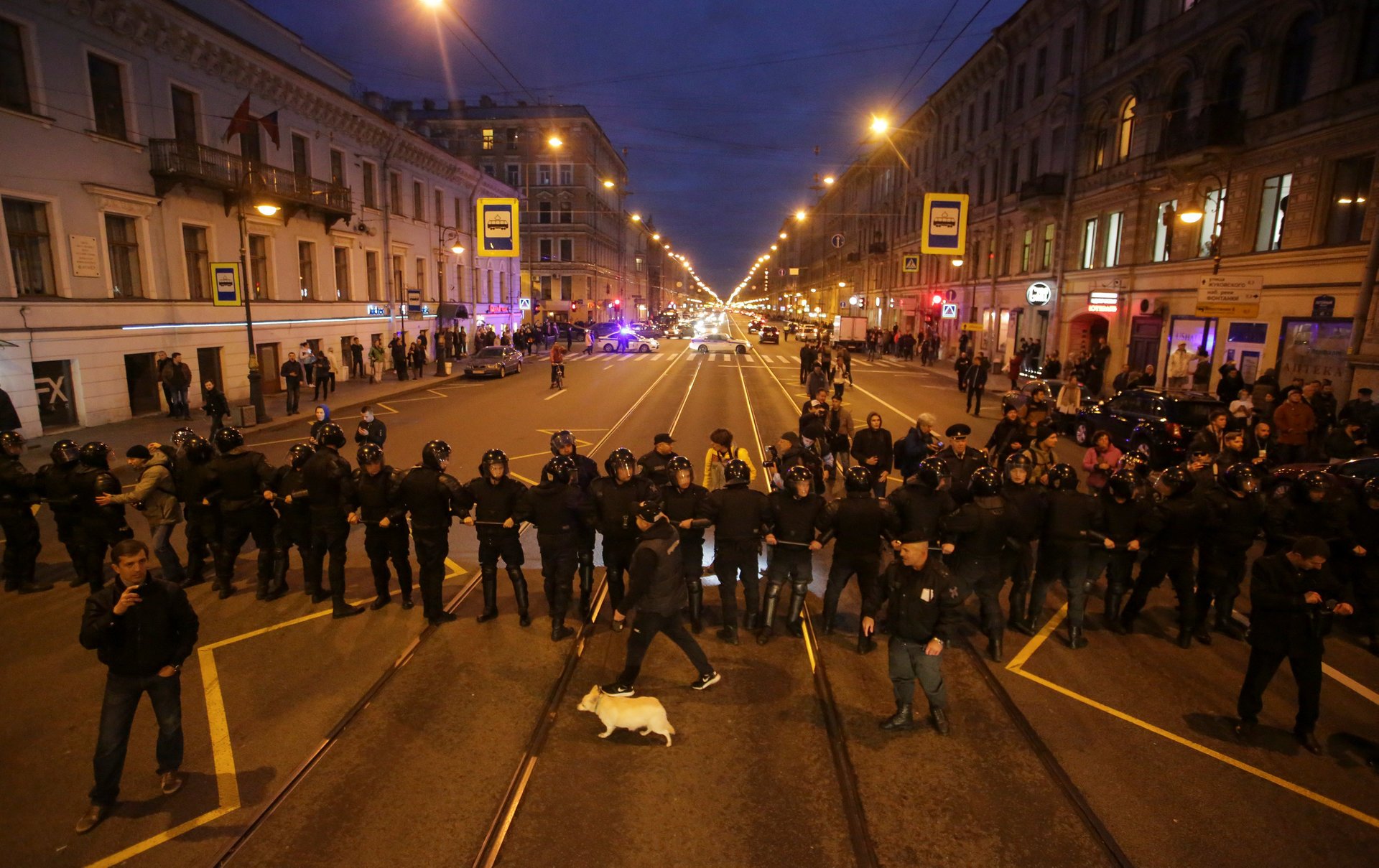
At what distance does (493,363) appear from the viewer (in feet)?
104

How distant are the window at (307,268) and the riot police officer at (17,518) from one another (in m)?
21.0

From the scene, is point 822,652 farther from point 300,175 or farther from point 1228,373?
point 300,175

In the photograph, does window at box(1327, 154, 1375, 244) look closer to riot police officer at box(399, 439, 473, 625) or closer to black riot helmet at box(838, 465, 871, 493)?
black riot helmet at box(838, 465, 871, 493)

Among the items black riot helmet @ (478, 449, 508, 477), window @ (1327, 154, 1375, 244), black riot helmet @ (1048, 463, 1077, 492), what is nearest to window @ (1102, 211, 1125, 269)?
window @ (1327, 154, 1375, 244)

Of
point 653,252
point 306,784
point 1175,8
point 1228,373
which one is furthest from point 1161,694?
point 653,252

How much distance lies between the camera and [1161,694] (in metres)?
6.06

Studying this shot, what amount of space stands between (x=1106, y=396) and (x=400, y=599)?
2550 centimetres

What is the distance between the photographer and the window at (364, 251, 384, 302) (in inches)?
1257

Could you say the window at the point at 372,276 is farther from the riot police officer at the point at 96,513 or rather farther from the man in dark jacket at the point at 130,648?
the man in dark jacket at the point at 130,648

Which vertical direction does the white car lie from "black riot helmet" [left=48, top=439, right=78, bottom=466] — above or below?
below

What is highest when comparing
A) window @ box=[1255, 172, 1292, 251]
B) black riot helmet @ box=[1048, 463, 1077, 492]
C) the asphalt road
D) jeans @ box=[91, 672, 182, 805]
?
window @ box=[1255, 172, 1292, 251]

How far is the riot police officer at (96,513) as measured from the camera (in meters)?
7.48

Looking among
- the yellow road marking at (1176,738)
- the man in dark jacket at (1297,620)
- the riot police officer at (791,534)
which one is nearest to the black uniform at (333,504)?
the riot police officer at (791,534)

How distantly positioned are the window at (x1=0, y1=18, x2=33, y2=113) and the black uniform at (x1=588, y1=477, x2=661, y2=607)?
18.0m
